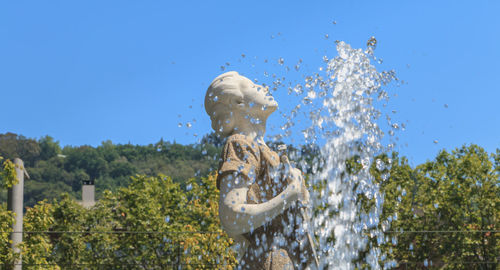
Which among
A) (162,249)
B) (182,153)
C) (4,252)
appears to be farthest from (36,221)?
(182,153)

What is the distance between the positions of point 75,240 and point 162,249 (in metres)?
3.73

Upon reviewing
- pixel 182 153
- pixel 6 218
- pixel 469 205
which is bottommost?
pixel 6 218

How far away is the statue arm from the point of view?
4.72 metres

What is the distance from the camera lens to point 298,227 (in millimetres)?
4785

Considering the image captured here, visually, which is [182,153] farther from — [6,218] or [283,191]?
[283,191]

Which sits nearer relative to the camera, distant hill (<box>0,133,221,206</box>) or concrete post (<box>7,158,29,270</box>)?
concrete post (<box>7,158,29,270</box>)

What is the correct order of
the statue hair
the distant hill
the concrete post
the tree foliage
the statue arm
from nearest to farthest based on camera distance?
the statue arm < the statue hair < the concrete post < the tree foliage < the distant hill

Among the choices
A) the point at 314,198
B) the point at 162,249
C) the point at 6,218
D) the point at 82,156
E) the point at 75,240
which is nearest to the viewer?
the point at 314,198

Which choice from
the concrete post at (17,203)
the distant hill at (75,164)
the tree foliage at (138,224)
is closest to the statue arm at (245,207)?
the concrete post at (17,203)

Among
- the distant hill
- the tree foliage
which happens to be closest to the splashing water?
the tree foliage

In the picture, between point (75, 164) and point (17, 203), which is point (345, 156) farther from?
point (75, 164)

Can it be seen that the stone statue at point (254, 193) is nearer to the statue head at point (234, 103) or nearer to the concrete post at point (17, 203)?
the statue head at point (234, 103)

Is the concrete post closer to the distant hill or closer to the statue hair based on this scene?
the statue hair

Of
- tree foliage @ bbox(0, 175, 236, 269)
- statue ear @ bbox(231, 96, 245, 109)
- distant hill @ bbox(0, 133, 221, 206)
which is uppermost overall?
distant hill @ bbox(0, 133, 221, 206)
